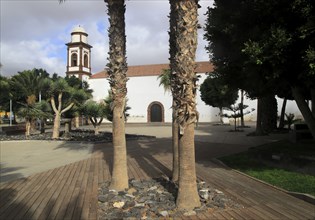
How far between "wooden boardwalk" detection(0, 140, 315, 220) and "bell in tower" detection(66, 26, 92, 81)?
49368 mm

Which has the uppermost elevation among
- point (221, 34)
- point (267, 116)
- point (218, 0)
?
point (218, 0)

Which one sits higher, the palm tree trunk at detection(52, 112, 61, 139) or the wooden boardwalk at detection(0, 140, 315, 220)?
the palm tree trunk at detection(52, 112, 61, 139)

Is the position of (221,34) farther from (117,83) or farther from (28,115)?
(28,115)

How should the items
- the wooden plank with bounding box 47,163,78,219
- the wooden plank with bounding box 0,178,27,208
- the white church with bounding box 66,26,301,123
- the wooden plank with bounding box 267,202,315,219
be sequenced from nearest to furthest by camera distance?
the wooden plank with bounding box 267,202,315,219 < the wooden plank with bounding box 47,163,78,219 < the wooden plank with bounding box 0,178,27,208 < the white church with bounding box 66,26,301,123

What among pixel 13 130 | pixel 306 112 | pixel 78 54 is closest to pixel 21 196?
pixel 306 112

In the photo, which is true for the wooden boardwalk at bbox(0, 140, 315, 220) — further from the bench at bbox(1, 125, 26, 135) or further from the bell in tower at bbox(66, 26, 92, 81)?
the bell in tower at bbox(66, 26, 92, 81)

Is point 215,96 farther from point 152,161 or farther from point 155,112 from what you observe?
point 152,161

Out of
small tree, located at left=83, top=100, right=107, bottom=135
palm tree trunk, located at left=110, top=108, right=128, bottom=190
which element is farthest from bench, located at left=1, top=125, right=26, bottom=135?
palm tree trunk, located at left=110, top=108, right=128, bottom=190

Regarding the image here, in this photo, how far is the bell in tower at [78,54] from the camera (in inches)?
2286

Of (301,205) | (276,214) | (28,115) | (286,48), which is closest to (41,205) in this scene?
(276,214)

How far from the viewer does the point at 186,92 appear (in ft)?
19.2

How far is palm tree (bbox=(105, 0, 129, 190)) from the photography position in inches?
282

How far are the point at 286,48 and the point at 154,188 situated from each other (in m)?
3.81

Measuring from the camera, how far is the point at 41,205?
6.27 metres
